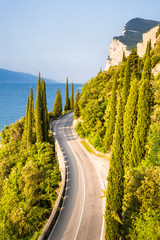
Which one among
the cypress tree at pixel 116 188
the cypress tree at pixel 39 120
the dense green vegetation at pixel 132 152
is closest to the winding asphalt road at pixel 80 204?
the cypress tree at pixel 116 188

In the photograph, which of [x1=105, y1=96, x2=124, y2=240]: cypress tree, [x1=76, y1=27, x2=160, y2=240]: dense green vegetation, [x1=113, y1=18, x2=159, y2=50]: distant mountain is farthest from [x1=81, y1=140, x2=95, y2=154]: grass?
[x1=113, y1=18, x2=159, y2=50]: distant mountain

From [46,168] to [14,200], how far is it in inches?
234

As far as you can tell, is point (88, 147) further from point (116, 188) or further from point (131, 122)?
point (116, 188)

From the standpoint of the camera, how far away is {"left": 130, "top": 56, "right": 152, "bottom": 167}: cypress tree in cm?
1853

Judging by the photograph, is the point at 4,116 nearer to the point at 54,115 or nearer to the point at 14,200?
the point at 54,115

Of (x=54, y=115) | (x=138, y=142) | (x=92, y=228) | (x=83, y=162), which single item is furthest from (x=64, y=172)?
(x=54, y=115)

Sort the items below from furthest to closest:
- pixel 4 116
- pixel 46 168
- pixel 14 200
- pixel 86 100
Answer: pixel 4 116, pixel 86 100, pixel 46 168, pixel 14 200

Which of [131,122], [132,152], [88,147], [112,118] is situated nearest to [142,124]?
[131,122]

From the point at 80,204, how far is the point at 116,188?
6421 millimetres

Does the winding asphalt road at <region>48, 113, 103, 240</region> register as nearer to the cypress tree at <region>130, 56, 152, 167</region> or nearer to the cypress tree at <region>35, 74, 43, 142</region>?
the cypress tree at <region>130, 56, 152, 167</region>

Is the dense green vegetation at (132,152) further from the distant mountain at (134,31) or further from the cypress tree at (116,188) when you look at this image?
the distant mountain at (134,31)

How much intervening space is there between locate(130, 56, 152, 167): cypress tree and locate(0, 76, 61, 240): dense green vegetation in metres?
10.3

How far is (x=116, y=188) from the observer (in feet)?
38.2

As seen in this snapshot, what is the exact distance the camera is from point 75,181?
65.3 ft
